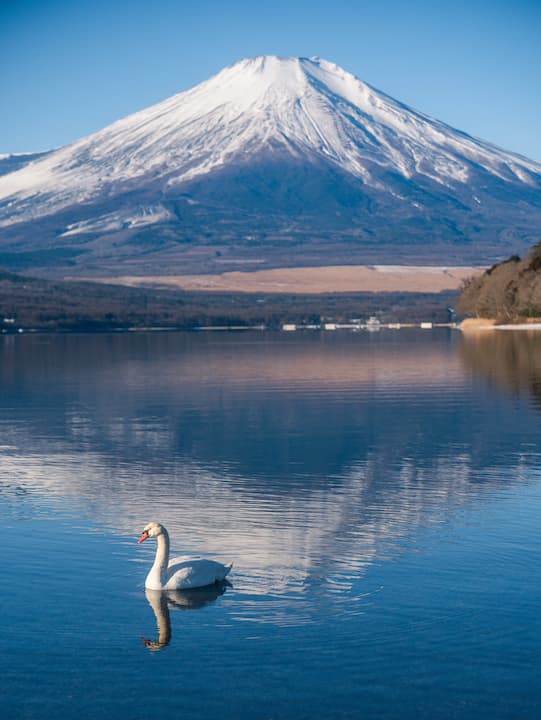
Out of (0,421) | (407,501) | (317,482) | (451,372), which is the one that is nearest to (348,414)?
(0,421)

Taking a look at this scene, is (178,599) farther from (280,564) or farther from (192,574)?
(280,564)

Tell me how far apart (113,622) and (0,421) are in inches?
848

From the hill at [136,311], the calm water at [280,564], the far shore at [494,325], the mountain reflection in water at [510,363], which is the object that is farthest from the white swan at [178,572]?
the hill at [136,311]

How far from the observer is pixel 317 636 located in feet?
42.2

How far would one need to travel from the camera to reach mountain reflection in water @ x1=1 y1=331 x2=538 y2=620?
1700cm

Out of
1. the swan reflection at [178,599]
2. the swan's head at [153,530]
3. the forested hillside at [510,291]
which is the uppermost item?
the forested hillside at [510,291]

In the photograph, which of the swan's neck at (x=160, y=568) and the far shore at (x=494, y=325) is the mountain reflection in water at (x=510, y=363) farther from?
the far shore at (x=494, y=325)

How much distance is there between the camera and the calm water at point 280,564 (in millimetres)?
11578

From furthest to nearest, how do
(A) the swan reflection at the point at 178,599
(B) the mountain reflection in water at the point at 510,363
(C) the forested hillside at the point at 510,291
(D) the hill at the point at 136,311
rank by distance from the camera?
(D) the hill at the point at 136,311 → (C) the forested hillside at the point at 510,291 → (B) the mountain reflection in water at the point at 510,363 → (A) the swan reflection at the point at 178,599

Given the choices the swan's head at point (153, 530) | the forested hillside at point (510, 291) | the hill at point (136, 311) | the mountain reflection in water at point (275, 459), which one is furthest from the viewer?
the hill at point (136, 311)

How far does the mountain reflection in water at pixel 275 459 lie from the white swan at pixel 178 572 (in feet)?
1.29

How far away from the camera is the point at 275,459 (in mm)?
25656

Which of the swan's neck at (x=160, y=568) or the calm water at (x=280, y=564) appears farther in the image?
the swan's neck at (x=160, y=568)

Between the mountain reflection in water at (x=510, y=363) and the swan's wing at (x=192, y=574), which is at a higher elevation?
the mountain reflection in water at (x=510, y=363)
